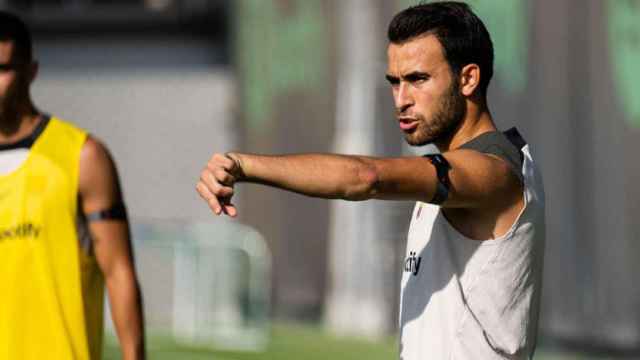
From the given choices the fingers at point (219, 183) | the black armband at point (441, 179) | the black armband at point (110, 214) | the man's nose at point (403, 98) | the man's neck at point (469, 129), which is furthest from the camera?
the black armband at point (110, 214)

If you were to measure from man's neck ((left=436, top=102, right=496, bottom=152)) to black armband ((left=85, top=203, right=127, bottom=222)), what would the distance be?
1504 millimetres

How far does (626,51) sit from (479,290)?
8018 millimetres

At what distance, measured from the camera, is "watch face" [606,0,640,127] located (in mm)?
12258

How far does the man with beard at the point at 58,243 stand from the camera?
5727mm

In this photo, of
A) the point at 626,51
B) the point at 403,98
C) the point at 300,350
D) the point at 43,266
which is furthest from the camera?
the point at 300,350

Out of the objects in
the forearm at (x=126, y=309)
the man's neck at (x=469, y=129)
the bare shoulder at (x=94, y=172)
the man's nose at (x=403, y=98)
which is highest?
the man's nose at (x=403, y=98)

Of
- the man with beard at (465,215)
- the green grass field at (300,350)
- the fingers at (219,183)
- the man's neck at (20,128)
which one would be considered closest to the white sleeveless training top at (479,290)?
the man with beard at (465,215)

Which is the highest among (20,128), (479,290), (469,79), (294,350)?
(469,79)

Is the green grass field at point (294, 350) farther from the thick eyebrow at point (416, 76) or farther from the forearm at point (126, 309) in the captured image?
the thick eyebrow at point (416, 76)

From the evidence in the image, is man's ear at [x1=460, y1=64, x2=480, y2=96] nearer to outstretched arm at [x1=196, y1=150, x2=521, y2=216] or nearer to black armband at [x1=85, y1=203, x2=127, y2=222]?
outstretched arm at [x1=196, y1=150, x2=521, y2=216]

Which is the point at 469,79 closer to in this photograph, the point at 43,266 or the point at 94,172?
the point at 94,172

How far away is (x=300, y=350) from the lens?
47.8 ft

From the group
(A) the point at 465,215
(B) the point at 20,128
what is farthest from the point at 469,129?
(B) the point at 20,128

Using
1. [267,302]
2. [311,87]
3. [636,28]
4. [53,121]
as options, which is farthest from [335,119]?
[53,121]
